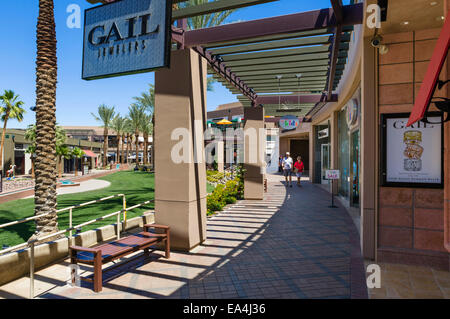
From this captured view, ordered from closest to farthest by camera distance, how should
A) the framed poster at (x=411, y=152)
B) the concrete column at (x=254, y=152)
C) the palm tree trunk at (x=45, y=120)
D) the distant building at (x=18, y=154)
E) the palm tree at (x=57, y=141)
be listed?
the framed poster at (x=411, y=152)
the palm tree trunk at (x=45, y=120)
the concrete column at (x=254, y=152)
the palm tree at (x=57, y=141)
the distant building at (x=18, y=154)

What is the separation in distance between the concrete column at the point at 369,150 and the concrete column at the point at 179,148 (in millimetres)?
3179

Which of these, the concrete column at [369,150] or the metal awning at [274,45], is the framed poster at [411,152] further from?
the metal awning at [274,45]

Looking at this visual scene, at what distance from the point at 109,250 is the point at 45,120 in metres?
4.16

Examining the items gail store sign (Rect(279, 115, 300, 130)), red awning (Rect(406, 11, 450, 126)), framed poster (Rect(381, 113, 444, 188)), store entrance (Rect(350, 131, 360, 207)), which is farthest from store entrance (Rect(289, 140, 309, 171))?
red awning (Rect(406, 11, 450, 126))

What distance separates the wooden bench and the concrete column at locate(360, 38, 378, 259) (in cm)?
362

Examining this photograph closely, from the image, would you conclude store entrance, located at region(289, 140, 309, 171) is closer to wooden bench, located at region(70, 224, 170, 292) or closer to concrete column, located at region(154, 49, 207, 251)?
concrete column, located at region(154, 49, 207, 251)

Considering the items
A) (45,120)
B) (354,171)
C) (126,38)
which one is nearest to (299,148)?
(354,171)

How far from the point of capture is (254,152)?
12.2m

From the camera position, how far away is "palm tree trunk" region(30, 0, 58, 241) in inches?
275

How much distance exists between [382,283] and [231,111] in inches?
771

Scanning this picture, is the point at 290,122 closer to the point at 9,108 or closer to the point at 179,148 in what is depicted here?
the point at 179,148

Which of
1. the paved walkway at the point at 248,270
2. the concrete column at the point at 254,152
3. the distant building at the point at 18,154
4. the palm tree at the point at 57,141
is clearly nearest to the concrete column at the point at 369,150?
the paved walkway at the point at 248,270

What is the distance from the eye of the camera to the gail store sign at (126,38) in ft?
13.9

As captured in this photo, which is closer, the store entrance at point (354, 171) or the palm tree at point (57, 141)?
the store entrance at point (354, 171)
